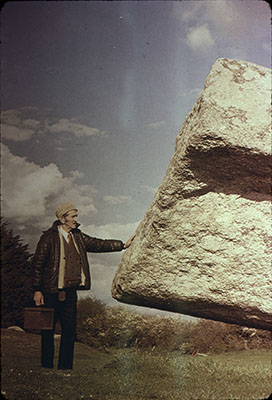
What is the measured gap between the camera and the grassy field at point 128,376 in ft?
10.4

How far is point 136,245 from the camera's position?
356cm

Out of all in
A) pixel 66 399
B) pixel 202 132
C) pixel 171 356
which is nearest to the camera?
pixel 202 132

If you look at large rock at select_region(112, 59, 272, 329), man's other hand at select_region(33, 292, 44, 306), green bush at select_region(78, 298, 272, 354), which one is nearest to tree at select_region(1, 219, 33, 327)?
man's other hand at select_region(33, 292, 44, 306)

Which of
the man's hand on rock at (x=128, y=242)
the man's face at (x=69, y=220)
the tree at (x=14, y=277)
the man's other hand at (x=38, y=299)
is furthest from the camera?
the man's hand on rock at (x=128, y=242)

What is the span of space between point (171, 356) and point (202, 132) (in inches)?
103

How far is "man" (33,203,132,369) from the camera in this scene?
329 centimetres

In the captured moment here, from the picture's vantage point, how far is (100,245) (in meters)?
3.61

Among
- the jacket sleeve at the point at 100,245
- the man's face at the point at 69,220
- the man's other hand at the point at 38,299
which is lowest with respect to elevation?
the man's other hand at the point at 38,299

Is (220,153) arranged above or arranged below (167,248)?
above

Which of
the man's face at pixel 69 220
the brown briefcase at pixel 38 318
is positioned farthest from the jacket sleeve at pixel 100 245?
the brown briefcase at pixel 38 318

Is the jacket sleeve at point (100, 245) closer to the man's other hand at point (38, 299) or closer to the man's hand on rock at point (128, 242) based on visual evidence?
the man's hand on rock at point (128, 242)

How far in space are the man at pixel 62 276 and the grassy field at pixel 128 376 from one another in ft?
0.42

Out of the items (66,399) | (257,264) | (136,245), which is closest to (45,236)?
(136,245)

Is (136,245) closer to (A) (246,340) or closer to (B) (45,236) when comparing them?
(B) (45,236)
